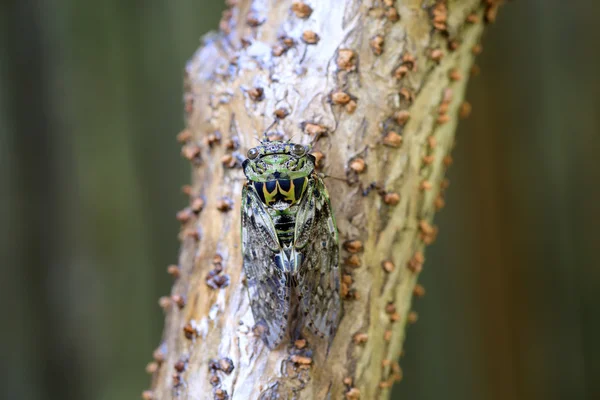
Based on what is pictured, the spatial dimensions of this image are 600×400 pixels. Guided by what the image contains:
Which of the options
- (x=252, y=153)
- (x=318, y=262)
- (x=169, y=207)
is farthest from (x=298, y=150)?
(x=169, y=207)

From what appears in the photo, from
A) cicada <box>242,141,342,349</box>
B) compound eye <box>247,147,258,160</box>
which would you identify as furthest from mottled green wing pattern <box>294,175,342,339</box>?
compound eye <box>247,147,258,160</box>

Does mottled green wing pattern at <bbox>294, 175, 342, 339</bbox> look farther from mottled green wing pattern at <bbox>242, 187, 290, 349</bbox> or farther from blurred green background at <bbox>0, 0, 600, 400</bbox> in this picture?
blurred green background at <bbox>0, 0, 600, 400</bbox>

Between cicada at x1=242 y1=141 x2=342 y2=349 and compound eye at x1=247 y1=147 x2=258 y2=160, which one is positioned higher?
compound eye at x1=247 y1=147 x2=258 y2=160

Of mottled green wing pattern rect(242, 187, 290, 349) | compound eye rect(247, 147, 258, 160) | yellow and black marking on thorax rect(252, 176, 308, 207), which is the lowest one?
mottled green wing pattern rect(242, 187, 290, 349)

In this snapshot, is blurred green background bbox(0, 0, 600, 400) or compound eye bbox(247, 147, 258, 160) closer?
compound eye bbox(247, 147, 258, 160)

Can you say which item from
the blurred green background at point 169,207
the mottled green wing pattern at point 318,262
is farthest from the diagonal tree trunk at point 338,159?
the blurred green background at point 169,207

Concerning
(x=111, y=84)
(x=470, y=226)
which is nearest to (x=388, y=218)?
(x=470, y=226)

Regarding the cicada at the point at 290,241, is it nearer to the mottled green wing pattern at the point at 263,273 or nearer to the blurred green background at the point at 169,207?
the mottled green wing pattern at the point at 263,273

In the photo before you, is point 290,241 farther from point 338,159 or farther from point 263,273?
point 338,159
